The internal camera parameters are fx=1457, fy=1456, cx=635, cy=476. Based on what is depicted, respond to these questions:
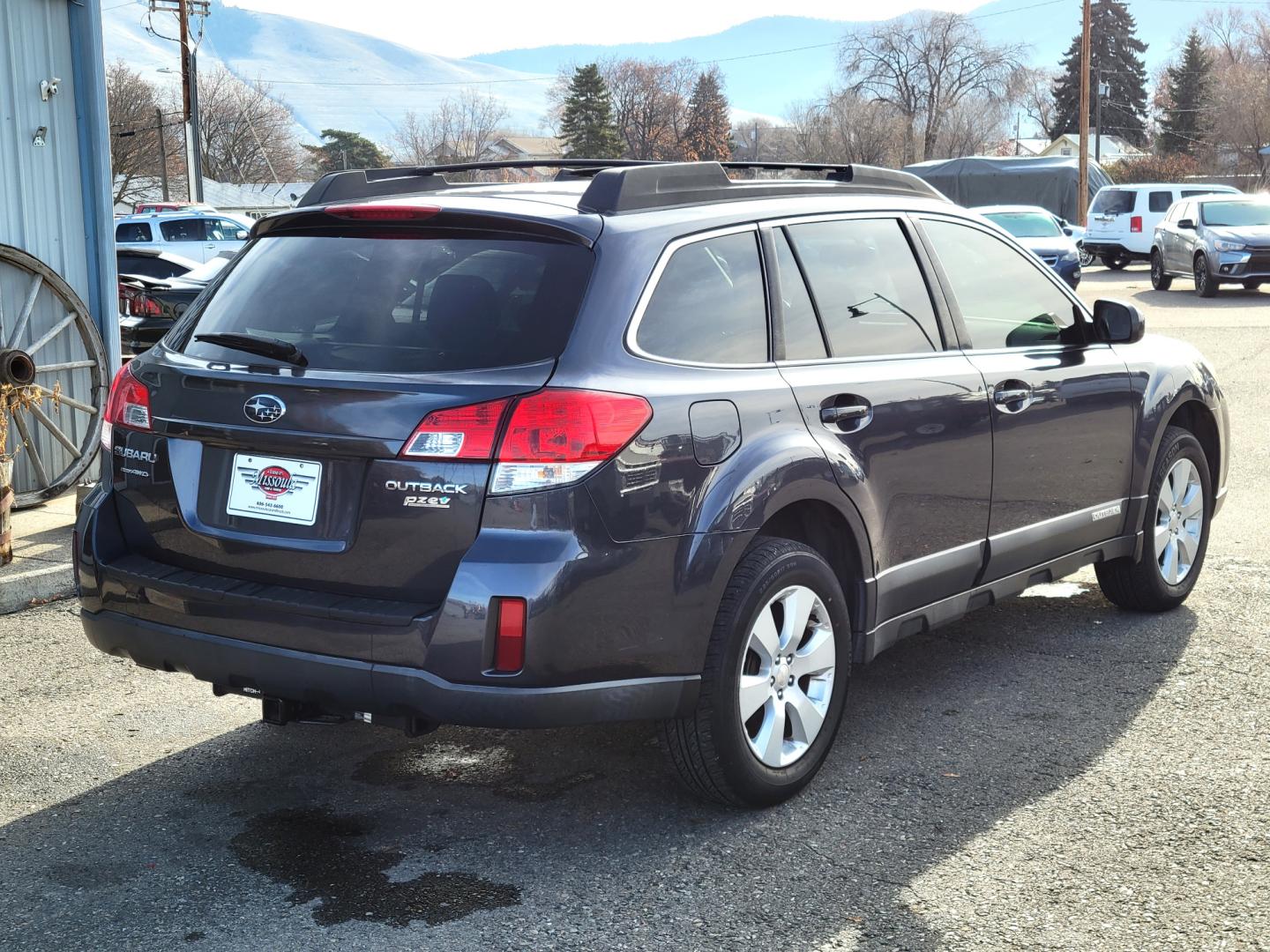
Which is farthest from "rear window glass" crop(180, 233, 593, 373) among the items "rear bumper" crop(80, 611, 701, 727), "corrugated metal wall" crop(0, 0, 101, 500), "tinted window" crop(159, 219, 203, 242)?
"tinted window" crop(159, 219, 203, 242)

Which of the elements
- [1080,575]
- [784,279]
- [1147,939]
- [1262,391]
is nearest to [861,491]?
[784,279]

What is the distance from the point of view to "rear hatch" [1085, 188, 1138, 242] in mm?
32312

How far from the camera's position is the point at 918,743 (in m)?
4.64

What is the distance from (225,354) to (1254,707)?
3.56 m

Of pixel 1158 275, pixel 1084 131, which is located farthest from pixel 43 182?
pixel 1084 131

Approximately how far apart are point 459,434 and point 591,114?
93.1m

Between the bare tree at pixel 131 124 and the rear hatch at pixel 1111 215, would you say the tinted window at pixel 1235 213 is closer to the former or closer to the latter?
the rear hatch at pixel 1111 215

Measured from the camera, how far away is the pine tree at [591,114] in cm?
9288

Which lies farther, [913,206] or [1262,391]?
[1262,391]

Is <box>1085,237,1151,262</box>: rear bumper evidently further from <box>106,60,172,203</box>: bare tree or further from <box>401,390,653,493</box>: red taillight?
<box>106,60,172,203</box>: bare tree

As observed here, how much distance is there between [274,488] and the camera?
3.70 metres

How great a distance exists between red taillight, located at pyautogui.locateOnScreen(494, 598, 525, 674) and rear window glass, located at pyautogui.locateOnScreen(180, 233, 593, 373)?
1.97ft

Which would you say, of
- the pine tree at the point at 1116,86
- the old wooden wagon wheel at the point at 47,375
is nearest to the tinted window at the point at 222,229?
the old wooden wagon wheel at the point at 47,375

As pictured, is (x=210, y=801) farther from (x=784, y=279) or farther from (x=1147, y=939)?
(x=1147, y=939)
